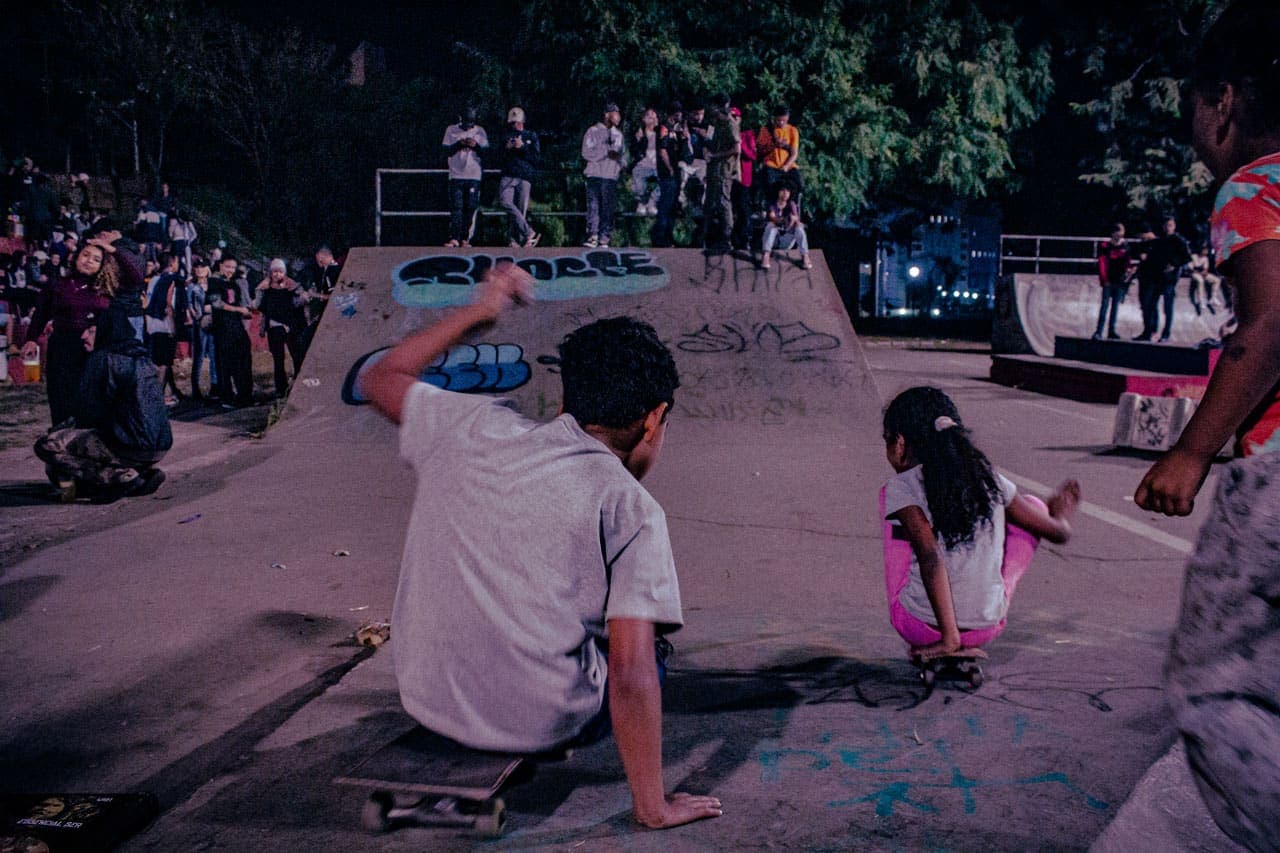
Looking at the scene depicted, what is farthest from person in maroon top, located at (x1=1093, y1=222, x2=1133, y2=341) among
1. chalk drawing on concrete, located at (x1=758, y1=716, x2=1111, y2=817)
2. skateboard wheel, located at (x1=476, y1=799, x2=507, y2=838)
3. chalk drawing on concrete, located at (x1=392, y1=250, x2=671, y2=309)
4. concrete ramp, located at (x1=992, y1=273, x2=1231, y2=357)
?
skateboard wheel, located at (x1=476, y1=799, x2=507, y2=838)

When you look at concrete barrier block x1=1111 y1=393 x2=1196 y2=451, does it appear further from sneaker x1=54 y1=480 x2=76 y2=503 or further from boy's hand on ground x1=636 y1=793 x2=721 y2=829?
sneaker x1=54 y1=480 x2=76 y2=503

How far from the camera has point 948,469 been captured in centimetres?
352

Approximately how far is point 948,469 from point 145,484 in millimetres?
6781

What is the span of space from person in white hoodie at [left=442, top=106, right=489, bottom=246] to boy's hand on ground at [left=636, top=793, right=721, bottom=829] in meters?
12.5

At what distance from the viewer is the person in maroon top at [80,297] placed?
310 inches

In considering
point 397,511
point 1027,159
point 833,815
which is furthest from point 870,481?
point 1027,159

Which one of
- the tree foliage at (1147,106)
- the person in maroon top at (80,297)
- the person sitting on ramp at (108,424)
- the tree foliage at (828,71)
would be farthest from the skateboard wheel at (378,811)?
the tree foliage at (1147,106)

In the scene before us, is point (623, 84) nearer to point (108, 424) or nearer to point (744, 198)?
point (744, 198)

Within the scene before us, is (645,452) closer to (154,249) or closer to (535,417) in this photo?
(535,417)

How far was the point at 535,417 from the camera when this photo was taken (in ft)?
37.7

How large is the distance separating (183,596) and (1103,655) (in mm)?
4459

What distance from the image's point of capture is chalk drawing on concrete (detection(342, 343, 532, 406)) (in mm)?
11656

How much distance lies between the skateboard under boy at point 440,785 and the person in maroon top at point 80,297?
6.66 m

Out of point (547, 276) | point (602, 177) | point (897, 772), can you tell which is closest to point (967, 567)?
point (897, 772)
